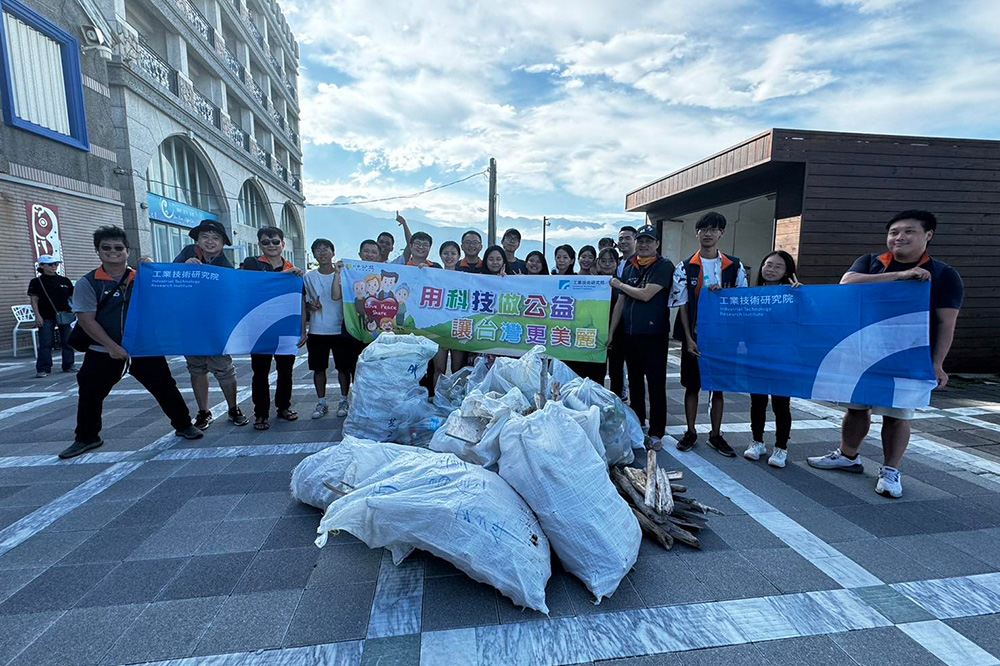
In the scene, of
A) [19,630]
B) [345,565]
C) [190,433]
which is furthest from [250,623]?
[190,433]

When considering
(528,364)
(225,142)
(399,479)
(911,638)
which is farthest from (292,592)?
(225,142)

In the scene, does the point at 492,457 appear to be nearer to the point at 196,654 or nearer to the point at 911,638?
the point at 196,654

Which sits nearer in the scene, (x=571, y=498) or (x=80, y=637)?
(x=80, y=637)

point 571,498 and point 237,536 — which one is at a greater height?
point 571,498

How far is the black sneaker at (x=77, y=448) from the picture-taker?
3.33 metres

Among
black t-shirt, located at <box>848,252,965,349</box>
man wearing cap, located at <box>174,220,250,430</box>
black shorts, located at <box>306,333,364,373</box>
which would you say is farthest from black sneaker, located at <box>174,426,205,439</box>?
black t-shirt, located at <box>848,252,965,349</box>

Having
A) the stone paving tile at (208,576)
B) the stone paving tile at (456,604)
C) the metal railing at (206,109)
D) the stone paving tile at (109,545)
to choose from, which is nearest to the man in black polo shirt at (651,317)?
the stone paving tile at (456,604)

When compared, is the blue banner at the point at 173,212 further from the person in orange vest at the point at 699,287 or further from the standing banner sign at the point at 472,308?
the person in orange vest at the point at 699,287

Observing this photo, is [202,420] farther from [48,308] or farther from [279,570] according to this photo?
[48,308]

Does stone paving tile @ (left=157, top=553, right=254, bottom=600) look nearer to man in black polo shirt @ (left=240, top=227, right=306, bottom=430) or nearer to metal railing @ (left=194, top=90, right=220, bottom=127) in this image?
man in black polo shirt @ (left=240, top=227, right=306, bottom=430)

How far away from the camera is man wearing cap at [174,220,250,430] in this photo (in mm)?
3734

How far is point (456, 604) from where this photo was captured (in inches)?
72.0

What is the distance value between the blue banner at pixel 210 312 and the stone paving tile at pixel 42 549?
1.59m

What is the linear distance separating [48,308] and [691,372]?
29.7ft
